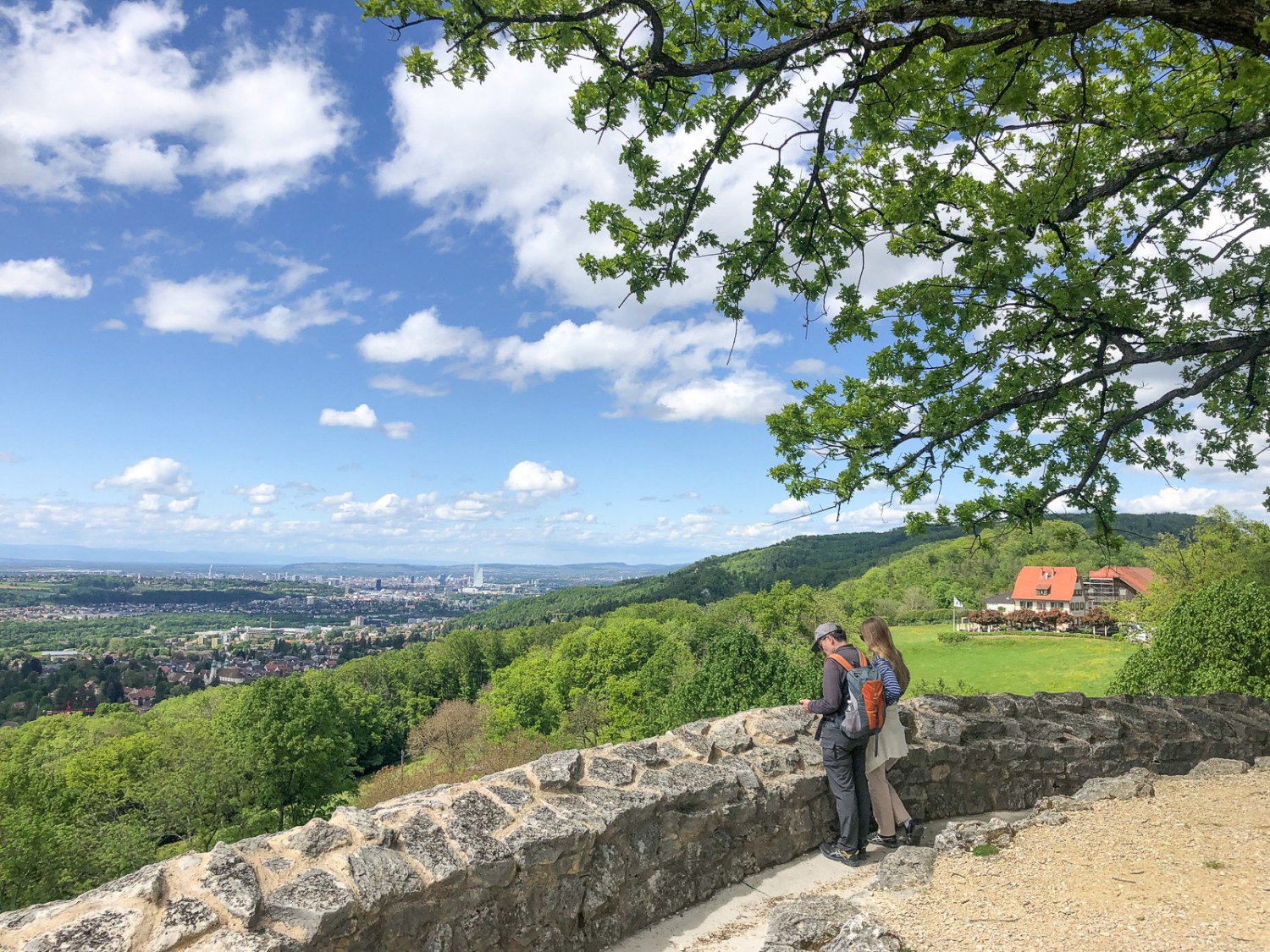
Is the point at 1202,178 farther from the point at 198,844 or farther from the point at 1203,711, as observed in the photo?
the point at 198,844

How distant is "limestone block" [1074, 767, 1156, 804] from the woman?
1431 mm

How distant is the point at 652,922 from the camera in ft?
13.0

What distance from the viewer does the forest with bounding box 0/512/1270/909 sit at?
39.8 ft

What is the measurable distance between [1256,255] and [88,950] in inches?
425

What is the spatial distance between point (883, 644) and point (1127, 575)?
61755mm

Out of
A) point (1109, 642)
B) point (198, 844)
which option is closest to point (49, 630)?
point (198, 844)

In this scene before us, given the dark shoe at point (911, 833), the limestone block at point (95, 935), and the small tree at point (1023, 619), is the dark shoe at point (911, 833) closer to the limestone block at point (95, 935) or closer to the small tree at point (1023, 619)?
the limestone block at point (95, 935)

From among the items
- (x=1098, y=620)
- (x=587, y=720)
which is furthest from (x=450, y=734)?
(x=1098, y=620)

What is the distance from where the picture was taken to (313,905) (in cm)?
283

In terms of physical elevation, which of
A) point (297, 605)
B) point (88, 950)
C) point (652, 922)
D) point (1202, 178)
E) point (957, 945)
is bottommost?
point (297, 605)

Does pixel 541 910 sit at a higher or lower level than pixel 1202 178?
lower

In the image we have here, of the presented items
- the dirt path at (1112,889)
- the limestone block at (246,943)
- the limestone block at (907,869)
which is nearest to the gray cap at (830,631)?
the limestone block at (907,869)

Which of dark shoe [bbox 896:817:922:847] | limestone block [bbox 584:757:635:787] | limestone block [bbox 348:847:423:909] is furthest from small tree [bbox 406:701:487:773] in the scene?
limestone block [bbox 348:847:423:909]

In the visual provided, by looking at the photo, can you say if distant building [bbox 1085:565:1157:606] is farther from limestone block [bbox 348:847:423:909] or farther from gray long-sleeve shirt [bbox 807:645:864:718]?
limestone block [bbox 348:847:423:909]
